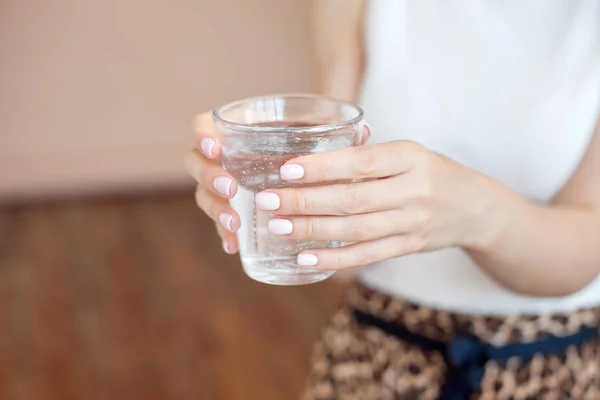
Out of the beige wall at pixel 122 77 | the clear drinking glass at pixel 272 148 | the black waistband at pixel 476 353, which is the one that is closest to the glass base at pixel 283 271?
the clear drinking glass at pixel 272 148

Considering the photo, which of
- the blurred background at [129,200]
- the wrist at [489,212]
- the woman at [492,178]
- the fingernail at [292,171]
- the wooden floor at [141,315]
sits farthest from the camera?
the blurred background at [129,200]

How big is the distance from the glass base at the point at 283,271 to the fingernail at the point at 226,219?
1.5 inches

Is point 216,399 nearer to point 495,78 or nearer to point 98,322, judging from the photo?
point 98,322

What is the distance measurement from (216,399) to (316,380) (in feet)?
3.60

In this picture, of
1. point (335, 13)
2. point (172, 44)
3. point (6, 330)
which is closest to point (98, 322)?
point (6, 330)

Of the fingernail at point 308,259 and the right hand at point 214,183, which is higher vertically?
the right hand at point 214,183

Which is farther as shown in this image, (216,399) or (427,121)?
(216,399)

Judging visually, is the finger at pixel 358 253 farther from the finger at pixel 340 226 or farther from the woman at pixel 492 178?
the woman at pixel 492 178

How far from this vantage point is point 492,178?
812mm

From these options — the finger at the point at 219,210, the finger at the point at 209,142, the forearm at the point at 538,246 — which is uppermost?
the finger at the point at 209,142

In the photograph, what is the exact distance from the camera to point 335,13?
3.34 feet

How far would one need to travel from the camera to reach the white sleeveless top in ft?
2.84

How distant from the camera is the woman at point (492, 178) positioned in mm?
816

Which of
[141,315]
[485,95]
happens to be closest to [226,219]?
[485,95]
